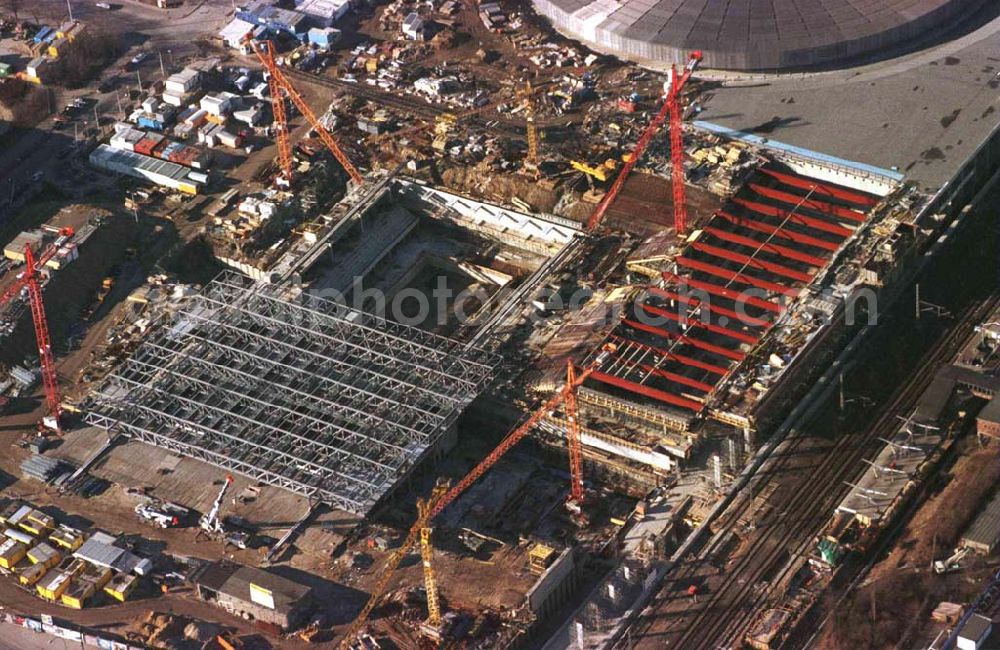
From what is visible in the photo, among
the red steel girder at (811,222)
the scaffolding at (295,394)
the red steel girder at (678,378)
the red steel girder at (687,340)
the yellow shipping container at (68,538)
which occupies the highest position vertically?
the red steel girder at (811,222)

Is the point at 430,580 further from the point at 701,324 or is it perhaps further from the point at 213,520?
the point at 701,324

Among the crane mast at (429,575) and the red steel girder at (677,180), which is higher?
the red steel girder at (677,180)

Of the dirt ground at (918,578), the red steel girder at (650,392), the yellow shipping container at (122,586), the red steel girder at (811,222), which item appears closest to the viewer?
the dirt ground at (918,578)

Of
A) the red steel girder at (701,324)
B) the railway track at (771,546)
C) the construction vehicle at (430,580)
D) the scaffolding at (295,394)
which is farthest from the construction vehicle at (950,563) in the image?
the scaffolding at (295,394)

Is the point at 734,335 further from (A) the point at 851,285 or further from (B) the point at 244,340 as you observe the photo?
(B) the point at 244,340

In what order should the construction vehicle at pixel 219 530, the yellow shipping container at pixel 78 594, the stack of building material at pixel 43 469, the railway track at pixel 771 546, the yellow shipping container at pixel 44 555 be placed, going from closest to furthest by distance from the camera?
the railway track at pixel 771 546 < the yellow shipping container at pixel 78 594 < the yellow shipping container at pixel 44 555 < the construction vehicle at pixel 219 530 < the stack of building material at pixel 43 469

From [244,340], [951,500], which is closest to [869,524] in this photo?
[951,500]

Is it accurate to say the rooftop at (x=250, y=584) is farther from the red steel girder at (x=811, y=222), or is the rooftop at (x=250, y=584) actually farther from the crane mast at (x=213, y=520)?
the red steel girder at (x=811, y=222)

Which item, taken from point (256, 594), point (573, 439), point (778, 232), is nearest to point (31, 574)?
point (256, 594)
